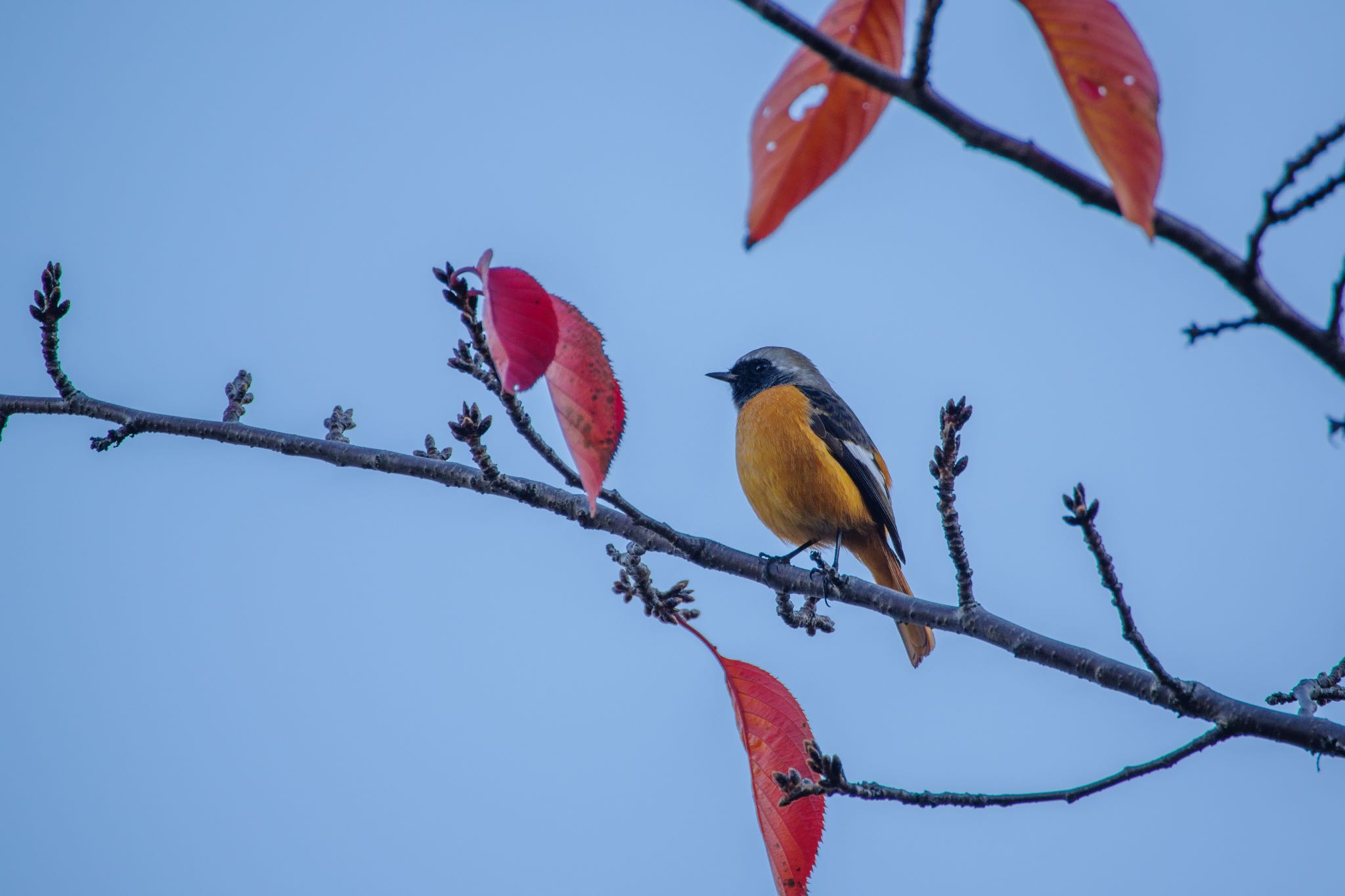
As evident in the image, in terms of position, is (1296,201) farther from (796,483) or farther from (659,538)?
(796,483)

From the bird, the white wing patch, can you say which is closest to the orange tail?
the bird

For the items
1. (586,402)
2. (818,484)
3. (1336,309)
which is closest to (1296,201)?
(1336,309)

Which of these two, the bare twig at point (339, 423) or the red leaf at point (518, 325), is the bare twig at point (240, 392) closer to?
the bare twig at point (339, 423)

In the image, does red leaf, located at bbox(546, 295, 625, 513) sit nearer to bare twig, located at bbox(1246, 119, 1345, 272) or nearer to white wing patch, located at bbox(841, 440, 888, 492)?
bare twig, located at bbox(1246, 119, 1345, 272)

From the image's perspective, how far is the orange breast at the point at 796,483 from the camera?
5.68 metres

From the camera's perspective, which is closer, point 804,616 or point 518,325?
point 518,325

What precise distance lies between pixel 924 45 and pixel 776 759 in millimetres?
1933

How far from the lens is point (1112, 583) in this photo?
2.29 meters

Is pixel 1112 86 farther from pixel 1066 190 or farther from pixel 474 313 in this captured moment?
pixel 474 313

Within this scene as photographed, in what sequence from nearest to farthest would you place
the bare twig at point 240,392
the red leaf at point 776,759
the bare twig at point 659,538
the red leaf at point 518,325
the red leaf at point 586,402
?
→ the red leaf at point 518,325
the red leaf at point 586,402
the red leaf at point 776,759
the bare twig at point 659,538
the bare twig at point 240,392

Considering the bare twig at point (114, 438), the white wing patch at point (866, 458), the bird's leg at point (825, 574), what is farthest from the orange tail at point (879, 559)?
the bare twig at point (114, 438)

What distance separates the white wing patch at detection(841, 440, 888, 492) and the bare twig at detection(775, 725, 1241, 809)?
340 cm

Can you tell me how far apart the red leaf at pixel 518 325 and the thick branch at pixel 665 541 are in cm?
96

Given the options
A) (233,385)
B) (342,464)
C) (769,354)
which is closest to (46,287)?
(233,385)
